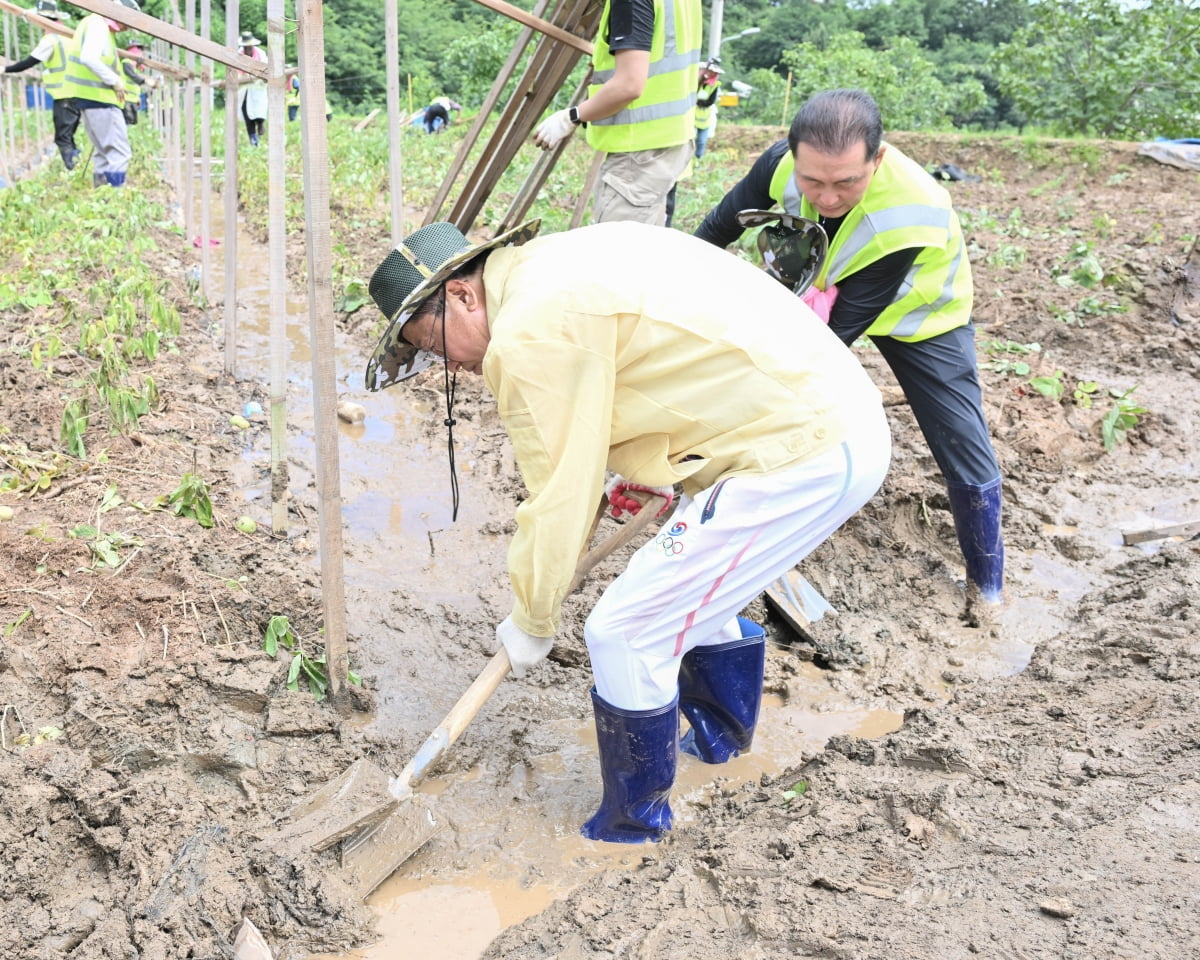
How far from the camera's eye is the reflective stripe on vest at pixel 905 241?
3105 millimetres

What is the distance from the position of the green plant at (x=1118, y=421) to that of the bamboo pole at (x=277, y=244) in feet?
13.6

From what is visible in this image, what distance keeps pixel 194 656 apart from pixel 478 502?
1642 millimetres

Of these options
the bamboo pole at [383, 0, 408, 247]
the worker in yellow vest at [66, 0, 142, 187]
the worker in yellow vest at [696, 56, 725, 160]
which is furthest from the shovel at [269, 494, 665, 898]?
the worker in yellow vest at [66, 0, 142, 187]

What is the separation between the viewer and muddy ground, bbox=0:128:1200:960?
2062mm

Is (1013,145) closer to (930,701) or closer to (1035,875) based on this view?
(930,701)

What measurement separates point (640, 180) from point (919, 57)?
85.8 feet

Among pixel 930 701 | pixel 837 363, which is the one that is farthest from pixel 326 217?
pixel 930 701

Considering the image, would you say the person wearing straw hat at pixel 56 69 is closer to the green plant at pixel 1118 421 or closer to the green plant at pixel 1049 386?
the green plant at pixel 1049 386

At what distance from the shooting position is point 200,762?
2.56 meters

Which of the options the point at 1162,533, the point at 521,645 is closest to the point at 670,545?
the point at 521,645

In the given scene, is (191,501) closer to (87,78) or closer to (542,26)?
(542,26)

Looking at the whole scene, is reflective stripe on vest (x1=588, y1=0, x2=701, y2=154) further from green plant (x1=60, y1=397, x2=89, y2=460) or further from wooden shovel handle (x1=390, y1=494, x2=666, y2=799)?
green plant (x1=60, y1=397, x2=89, y2=460)

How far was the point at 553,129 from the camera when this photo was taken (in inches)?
161

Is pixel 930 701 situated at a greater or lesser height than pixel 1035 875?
lesser
